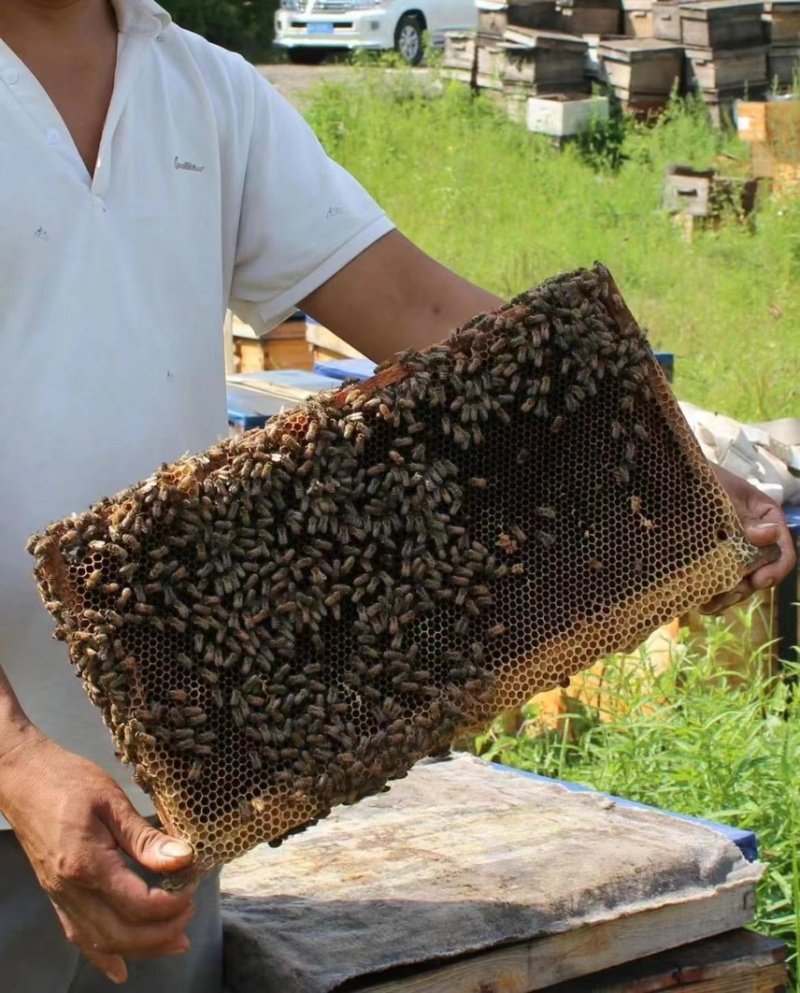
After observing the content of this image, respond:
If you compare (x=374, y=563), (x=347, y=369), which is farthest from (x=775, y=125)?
(x=374, y=563)

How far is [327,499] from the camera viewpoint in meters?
1.98

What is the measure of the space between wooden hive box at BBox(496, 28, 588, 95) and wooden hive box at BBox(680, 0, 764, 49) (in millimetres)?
1048

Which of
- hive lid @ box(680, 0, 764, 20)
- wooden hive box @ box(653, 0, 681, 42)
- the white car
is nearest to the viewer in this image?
hive lid @ box(680, 0, 764, 20)

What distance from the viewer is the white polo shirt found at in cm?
211

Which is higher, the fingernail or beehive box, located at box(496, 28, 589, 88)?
beehive box, located at box(496, 28, 589, 88)

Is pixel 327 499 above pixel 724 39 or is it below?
below

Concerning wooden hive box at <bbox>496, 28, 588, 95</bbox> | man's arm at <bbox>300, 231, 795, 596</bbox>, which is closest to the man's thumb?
man's arm at <bbox>300, 231, 795, 596</bbox>

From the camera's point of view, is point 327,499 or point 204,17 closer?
point 327,499

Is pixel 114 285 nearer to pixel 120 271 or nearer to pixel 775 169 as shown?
pixel 120 271

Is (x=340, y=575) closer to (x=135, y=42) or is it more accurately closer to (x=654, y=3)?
(x=135, y=42)

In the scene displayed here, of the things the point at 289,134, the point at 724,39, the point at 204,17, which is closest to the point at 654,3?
the point at 724,39

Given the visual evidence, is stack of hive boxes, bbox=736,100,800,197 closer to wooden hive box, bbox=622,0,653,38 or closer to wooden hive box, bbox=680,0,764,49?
wooden hive box, bbox=680,0,764,49

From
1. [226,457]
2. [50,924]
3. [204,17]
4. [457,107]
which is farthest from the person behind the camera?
[204,17]

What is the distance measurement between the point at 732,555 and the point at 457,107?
13246 millimetres
